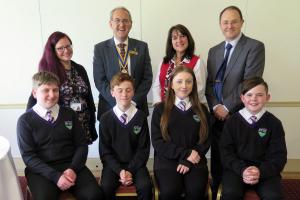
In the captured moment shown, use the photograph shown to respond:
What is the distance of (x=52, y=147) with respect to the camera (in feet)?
7.73

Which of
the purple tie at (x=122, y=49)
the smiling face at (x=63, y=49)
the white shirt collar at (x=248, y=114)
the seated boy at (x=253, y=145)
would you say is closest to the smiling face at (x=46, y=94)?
the smiling face at (x=63, y=49)

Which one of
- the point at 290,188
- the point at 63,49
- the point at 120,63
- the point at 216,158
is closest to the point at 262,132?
the point at 216,158

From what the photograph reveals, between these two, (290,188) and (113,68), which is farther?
Answer: (290,188)

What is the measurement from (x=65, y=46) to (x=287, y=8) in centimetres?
231

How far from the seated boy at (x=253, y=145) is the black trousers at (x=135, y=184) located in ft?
1.76

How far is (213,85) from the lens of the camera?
2.82 metres

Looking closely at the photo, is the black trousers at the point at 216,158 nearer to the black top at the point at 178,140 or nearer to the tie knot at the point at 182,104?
the black top at the point at 178,140

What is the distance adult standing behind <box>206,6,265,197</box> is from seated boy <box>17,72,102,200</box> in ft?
3.89

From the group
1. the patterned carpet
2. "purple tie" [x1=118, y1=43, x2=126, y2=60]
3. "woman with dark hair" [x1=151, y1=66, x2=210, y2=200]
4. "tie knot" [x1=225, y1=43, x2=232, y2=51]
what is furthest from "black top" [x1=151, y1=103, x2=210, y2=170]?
the patterned carpet

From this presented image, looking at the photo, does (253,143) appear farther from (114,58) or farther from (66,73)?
(66,73)

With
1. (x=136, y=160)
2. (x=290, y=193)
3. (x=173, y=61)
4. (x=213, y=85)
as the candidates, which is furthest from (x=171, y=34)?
(x=290, y=193)

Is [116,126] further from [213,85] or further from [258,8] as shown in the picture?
[258,8]

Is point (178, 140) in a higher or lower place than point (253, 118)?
lower

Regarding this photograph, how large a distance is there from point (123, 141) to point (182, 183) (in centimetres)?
55
